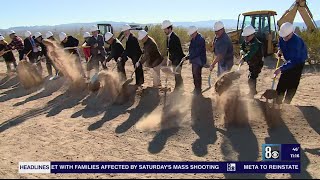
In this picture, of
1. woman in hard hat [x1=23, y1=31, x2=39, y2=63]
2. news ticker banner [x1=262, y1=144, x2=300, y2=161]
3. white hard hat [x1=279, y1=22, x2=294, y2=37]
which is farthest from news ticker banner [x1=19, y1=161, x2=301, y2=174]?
woman in hard hat [x1=23, y1=31, x2=39, y2=63]

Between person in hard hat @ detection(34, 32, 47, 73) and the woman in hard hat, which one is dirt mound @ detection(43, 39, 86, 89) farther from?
the woman in hard hat

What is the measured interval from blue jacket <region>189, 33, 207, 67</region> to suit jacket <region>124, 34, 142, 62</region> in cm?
151

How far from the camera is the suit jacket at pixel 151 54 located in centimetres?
848

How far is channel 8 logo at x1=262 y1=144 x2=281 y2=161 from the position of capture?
5.23 metres

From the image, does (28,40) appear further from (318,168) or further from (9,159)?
(318,168)

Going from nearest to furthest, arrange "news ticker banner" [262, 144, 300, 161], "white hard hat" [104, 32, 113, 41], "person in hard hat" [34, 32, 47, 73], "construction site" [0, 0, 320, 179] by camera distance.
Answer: "news ticker banner" [262, 144, 300, 161], "construction site" [0, 0, 320, 179], "white hard hat" [104, 32, 113, 41], "person in hard hat" [34, 32, 47, 73]

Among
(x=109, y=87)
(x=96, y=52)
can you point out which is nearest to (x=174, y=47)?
(x=109, y=87)

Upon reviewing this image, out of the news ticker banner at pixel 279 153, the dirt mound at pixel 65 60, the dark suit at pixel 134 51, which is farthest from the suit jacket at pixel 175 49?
the news ticker banner at pixel 279 153

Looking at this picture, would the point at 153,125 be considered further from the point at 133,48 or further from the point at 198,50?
the point at 133,48

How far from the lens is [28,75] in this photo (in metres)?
11.7

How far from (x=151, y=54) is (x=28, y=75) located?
501cm

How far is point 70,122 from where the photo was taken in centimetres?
757

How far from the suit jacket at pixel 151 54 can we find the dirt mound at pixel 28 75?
4630 millimetres

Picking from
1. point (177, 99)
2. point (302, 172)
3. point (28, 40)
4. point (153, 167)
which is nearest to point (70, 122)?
point (177, 99)
